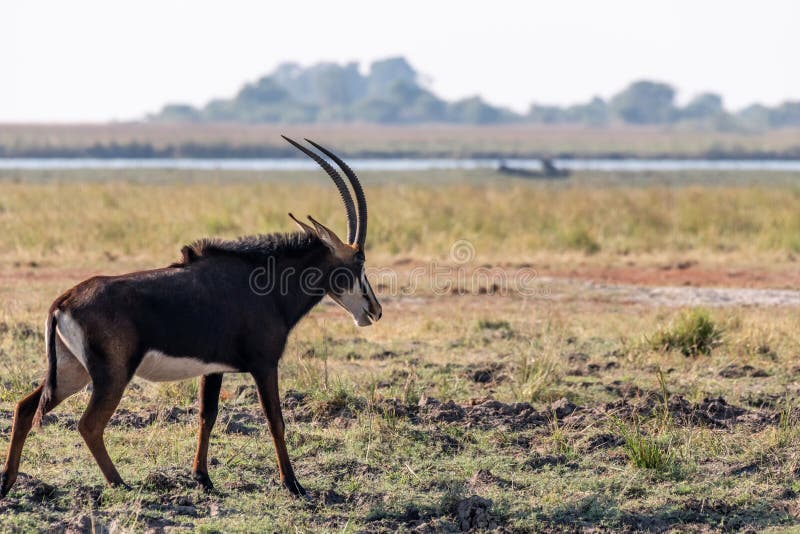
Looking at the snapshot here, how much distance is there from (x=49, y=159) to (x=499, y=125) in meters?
94.9

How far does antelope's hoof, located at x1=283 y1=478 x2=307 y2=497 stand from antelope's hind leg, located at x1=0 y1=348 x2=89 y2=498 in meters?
1.33

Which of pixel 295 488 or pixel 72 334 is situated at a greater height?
pixel 72 334

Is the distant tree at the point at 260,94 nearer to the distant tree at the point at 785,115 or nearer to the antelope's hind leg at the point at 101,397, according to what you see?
the distant tree at the point at 785,115

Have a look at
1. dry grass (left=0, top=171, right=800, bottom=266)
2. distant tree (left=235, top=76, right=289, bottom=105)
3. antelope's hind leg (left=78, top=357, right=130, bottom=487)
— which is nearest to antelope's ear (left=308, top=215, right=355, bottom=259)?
antelope's hind leg (left=78, top=357, right=130, bottom=487)

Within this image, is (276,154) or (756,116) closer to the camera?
(276,154)

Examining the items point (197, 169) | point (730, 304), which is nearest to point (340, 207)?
point (730, 304)

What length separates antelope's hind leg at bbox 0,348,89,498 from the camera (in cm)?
626

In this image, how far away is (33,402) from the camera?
20.8 ft

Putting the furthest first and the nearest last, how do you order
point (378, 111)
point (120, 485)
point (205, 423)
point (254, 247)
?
point (378, 111)
point (254, 247)
point (205, 423)
point (120, 485)

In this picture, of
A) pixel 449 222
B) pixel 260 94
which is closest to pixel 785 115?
pixel 260 94

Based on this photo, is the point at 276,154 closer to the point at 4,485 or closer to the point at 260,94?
the point at 4,485

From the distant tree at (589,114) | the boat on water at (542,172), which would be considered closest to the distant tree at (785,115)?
the distant tree at (589,114)

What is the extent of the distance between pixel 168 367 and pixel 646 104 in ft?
525

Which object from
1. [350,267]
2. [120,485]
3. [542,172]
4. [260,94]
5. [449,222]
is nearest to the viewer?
[120,485]
